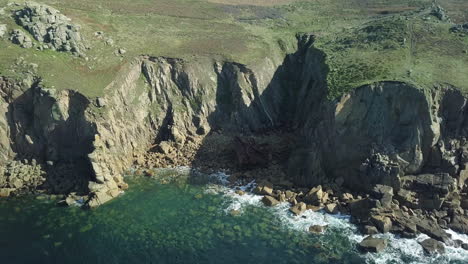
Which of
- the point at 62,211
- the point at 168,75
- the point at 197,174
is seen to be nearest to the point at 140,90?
the point at 168,75

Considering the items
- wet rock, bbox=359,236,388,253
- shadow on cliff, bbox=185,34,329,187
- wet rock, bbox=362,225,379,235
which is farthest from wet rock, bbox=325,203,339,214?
shadow on cliff, bbox=185,34,329,187

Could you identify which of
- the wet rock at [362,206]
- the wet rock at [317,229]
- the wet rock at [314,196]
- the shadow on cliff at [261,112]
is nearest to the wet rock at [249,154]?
the shadow on cliff at [261,112]

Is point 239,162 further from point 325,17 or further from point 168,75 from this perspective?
point 325,17

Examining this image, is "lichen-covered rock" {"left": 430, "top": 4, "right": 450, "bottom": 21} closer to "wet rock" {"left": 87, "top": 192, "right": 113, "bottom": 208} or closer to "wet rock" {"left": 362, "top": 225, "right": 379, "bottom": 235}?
"wet rock" {"left": 362, "top": 225, "right": 379, "bottom": 235}

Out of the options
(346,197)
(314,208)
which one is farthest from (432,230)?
(314,208)

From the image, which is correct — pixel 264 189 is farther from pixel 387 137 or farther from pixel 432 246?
pixel 432 246

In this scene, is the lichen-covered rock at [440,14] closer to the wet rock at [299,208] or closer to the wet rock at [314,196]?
the wet rock at [314,196]
